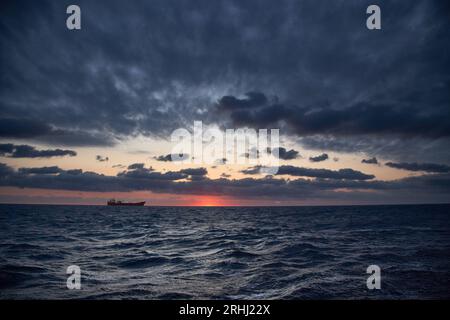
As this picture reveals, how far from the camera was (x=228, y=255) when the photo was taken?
1909 cm

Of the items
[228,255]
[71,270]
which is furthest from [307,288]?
[71,270]

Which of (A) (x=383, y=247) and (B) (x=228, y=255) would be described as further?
(A) (x=383, y=247)

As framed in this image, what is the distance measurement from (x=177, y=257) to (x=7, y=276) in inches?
371

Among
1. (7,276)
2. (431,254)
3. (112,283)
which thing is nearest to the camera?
(112,283)

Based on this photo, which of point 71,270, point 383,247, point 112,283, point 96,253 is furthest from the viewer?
point 383,247
